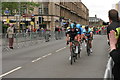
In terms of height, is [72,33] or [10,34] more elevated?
[72,33]

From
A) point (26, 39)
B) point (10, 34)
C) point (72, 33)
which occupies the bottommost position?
point (26, 39)

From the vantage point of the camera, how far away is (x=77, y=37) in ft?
40.3

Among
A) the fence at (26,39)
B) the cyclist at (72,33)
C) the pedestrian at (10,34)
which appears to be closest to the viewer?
the cyclist at (72,33)

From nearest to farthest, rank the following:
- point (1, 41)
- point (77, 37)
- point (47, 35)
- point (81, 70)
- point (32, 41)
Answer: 1. point (81, 70)
2. point (77, 37)
3. point (1, 41)
4. point (32, 41)
5. point (47, 35)

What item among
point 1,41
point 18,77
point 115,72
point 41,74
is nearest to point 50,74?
point 41,74

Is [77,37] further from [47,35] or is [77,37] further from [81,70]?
[47,35]

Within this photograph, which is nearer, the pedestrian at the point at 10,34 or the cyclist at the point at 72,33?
the cyclist at the point at 72,33

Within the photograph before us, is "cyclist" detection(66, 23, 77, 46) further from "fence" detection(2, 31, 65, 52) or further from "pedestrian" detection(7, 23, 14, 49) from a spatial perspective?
"pedestrian" detection(7, 23, 14, 49)

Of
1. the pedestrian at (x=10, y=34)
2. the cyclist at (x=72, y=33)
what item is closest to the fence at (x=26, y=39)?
the pedestrian at (x=10, y=34)

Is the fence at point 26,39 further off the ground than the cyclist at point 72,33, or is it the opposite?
the cyclist at point 72,33

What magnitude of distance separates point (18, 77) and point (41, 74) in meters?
0.79

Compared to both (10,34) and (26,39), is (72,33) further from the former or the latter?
(26,39)

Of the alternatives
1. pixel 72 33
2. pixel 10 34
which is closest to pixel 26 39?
pixel 10 34

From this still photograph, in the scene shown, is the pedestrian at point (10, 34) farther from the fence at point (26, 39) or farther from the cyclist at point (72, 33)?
the cyclist at point (72, 33)
